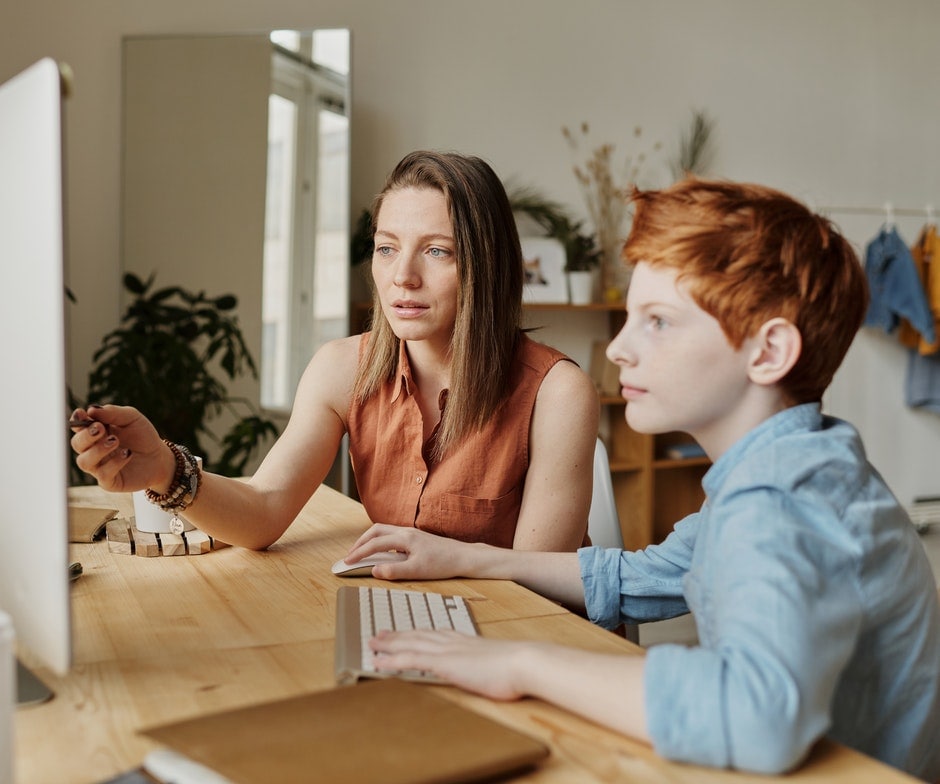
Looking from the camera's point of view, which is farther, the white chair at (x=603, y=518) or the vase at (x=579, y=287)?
the vase at (x=579, y=287)

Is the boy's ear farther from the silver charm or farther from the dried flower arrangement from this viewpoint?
the dried flower arrangement

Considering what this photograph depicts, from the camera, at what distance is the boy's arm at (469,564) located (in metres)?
1.34

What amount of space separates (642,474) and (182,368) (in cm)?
185

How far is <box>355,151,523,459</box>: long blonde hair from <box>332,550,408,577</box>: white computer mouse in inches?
13.7

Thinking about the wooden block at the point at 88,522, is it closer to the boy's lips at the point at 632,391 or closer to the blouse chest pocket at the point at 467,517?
the blouse chest pocket at the point at 467,517

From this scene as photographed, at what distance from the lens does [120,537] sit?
150 cm

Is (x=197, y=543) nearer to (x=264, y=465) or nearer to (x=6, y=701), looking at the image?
(x=264, y=465)

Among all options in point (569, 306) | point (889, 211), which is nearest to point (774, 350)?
point (569, 306)

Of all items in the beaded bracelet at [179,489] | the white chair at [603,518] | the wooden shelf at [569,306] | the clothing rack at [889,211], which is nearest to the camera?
the beaded bracelet at [179,489]

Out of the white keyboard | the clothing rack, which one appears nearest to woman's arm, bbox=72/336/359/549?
the white keyboard

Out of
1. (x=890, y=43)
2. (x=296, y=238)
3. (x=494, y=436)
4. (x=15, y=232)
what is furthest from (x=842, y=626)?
(x=890, y=43)

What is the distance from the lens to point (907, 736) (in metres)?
0.93

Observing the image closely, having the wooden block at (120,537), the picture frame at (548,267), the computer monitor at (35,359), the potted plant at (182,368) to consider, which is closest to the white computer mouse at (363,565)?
the wooden block at (120,537)

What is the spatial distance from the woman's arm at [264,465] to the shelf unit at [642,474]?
2.36 metres
